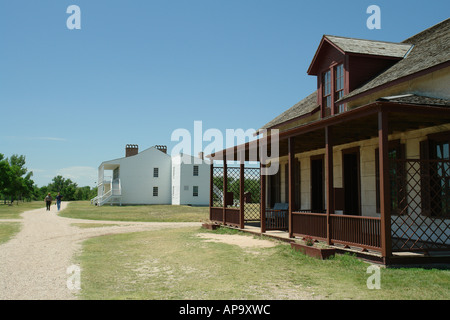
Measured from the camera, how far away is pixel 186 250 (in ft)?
37.2

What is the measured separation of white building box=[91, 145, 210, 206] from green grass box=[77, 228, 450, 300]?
37.2 metres

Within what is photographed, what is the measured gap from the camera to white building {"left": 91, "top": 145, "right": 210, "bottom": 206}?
159 ft

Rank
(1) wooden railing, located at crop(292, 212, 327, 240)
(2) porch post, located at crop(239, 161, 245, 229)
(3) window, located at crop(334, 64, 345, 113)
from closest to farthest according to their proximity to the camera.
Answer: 1. (1) wooden railing, located at crop(292, 212, 327, 240)
2. (3) window, located at crop(334, 64, 345, 113)
3. (2) porch post, located at crop(239, 161, 245, 229)

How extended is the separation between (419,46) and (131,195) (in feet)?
137

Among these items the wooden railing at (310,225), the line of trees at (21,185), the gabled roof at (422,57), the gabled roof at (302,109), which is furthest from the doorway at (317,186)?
the line of trees at (21,185)

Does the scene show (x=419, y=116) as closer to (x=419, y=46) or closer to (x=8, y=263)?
(x=419, y=46)

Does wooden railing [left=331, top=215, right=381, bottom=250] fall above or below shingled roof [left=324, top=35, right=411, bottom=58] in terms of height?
below

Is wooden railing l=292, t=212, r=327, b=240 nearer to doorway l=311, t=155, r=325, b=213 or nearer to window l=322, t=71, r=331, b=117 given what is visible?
doorway l=311, t=155, r=325, b=213

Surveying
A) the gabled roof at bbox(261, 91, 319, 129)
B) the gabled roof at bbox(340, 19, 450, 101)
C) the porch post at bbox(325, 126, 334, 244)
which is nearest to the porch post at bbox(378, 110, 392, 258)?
the porch post at bbox(325, 126, 334, 244)

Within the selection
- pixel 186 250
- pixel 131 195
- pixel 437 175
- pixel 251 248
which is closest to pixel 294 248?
pixel 251 248

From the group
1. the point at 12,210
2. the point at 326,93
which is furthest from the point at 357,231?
the point at 12,210

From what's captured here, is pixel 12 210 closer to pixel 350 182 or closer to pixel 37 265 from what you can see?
pixel 37 265

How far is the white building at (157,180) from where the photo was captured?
159 feet
